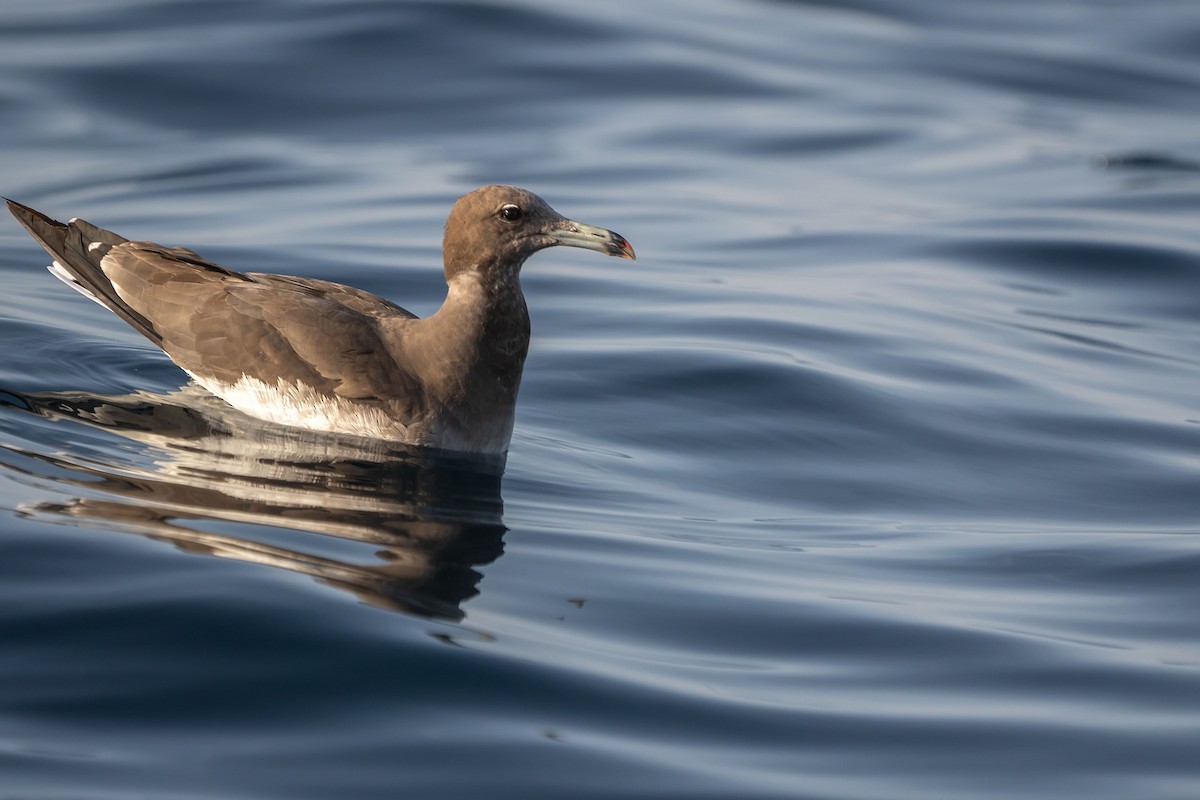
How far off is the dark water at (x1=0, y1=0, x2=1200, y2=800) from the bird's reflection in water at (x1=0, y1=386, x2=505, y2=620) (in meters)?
0.03

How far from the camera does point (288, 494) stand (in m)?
7.01

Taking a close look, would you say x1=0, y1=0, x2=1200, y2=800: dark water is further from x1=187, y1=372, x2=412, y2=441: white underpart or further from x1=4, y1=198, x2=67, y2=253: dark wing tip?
x1=4, y1=198, x2=67, y2=253: dark wing tip

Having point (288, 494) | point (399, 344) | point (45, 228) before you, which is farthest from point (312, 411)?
point (45, 228)

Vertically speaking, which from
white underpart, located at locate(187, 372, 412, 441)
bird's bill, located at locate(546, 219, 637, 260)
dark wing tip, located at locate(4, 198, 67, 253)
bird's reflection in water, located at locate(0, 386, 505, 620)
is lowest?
bird's reflection in water, located at locate(0, 386, 505, 620)

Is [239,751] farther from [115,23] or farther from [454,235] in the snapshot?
[115,23]

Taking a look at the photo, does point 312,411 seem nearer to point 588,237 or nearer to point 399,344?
point 399,344

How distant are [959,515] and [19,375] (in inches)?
201

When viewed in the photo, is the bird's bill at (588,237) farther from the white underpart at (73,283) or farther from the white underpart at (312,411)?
the white underpart at (73,283)

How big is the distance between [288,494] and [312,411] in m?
1.16

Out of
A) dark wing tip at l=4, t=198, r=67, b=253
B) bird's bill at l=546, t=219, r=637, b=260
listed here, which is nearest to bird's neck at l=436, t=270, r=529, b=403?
bird's bill at l=546, t=219, r=637, b=260

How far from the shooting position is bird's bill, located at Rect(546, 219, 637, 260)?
8117 millimetres

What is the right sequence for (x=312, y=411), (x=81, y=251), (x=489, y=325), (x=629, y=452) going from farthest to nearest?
1. (x=81, y=251)
2. (x=629, y=452)
3. (x=489, y=325)
4. (x=312, y=411)

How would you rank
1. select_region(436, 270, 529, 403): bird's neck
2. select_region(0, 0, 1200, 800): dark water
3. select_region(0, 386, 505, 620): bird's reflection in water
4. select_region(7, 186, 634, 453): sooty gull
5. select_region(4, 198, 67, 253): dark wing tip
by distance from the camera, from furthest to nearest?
select_region(4, 198, 67, 253): dark wing tip < select_region(436, 270, 529, 403): bird's neck < select_region(7, 186, 634, 453): sooty gull < select_region(0, 386, 505, 620): bird's reflection in water < select_region(0, 0, 1200, 800): dark water

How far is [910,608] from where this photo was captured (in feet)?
21.6
